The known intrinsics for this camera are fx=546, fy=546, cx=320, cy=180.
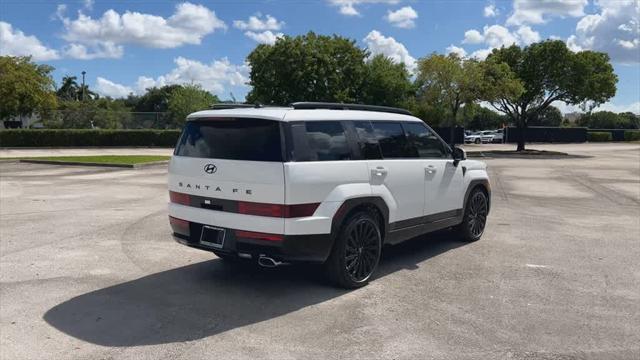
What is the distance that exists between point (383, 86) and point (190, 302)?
4295cm

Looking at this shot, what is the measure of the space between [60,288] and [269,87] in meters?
39.1

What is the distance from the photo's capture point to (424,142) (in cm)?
682

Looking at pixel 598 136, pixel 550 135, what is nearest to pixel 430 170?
pixel 550 135

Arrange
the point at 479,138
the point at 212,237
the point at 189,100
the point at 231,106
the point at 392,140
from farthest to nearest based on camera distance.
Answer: the point at 479,138, the point at 189,100, the point at 392,140, the point at 231,106, the point at 212,237

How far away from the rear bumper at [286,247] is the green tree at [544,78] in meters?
30.0

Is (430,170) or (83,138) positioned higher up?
(83,138)

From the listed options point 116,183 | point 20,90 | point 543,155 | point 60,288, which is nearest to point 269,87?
point 20,90

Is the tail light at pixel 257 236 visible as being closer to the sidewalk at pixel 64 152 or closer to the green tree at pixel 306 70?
the sidewalk at pixel 64 152

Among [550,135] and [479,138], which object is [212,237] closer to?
[479,138]

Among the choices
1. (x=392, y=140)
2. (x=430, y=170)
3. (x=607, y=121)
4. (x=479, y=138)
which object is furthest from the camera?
(x=607, y=121)

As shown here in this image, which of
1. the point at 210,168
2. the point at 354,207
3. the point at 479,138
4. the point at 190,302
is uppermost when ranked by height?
the point at 479,138

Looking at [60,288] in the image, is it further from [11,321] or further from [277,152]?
[277,152]

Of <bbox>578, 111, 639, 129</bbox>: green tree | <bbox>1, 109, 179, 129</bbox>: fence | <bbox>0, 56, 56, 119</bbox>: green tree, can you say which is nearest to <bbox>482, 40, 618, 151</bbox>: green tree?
<bbox>1, 109, 179, 129</bbox>: fence

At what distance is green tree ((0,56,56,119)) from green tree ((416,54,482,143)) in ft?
91.6
